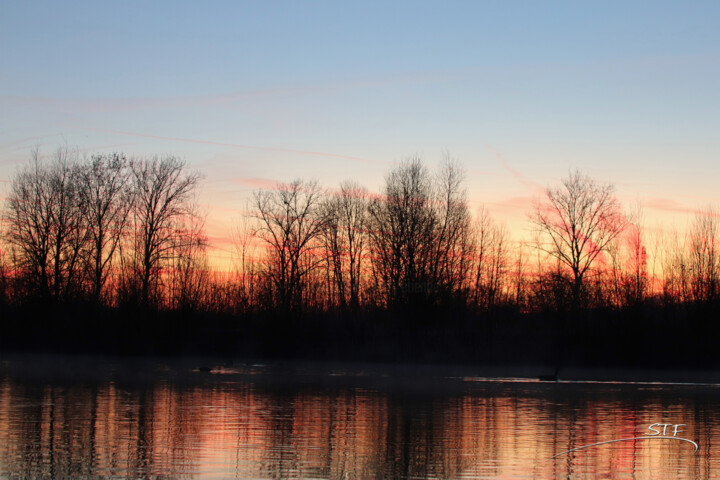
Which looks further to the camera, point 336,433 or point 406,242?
point 406,242

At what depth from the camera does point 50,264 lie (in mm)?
60938

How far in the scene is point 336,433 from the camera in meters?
18.5

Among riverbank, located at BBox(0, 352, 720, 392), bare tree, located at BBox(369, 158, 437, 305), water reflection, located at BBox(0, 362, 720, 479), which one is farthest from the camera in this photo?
bare tree, located at BBox(369, 158, 437, 305)

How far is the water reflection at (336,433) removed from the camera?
45.6 feet

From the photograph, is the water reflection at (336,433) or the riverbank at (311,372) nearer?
the water reflection at (336,433)

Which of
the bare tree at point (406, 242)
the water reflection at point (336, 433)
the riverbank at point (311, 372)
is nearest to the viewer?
the water reflection at point (336, 433)

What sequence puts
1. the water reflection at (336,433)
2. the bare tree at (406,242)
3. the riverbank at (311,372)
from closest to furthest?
the water reflection at (336,433) < the riverbank at (311,372) < the bare tree at (406,242)

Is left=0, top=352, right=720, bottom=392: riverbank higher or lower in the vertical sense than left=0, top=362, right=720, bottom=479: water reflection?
lower

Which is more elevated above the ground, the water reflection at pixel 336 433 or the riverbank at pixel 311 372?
the water reflection at pixel 336 433

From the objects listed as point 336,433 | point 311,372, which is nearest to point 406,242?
point 311,372

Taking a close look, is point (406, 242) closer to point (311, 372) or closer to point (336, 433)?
point (311, 372)

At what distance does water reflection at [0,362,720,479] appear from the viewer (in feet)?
45.6

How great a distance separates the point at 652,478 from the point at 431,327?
42.1 metres

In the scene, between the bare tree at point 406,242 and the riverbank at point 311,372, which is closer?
the riverbank at point 311,372
